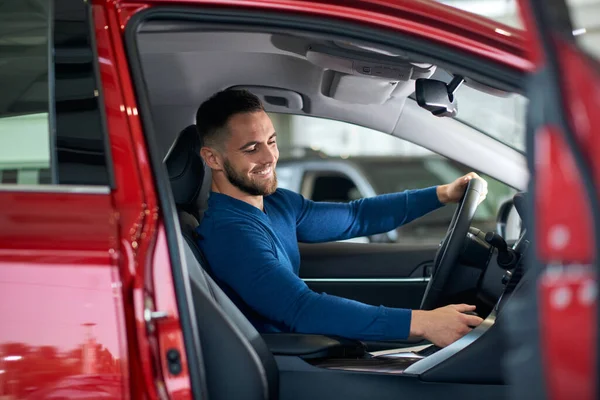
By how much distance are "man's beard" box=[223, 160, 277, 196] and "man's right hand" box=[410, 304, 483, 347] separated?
2.13ft

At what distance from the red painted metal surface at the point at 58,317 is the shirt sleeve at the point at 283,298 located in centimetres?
70

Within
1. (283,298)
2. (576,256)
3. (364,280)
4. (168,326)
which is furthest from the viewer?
(364,280)

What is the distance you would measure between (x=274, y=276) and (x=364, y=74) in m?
0.68

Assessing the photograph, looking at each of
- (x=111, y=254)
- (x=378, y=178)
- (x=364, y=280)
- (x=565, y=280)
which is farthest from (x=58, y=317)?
(x=378, y=178)

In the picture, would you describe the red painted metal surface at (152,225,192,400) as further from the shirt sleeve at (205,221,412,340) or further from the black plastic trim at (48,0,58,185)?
the shirt sleeve at (205,221,412,340)

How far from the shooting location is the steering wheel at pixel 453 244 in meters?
2.53

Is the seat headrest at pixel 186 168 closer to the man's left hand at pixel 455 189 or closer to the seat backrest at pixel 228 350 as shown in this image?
the seat backrest at pixel 228 350

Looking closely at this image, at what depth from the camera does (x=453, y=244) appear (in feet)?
8.41

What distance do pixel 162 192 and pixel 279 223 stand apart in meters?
0.99

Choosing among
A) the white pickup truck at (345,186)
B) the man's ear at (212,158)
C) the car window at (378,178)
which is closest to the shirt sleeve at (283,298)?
the man's ear at (212,158)

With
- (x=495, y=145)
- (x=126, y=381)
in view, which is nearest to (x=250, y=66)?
(x=495, y=145)

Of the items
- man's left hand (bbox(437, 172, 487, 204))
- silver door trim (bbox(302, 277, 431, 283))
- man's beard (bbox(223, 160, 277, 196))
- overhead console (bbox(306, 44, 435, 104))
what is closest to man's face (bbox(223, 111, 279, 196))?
man's beard (bbox(223, 160, 277, 196))

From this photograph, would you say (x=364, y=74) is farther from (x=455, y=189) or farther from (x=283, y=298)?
(x=283, y=298)

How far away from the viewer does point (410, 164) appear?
9.88 m
